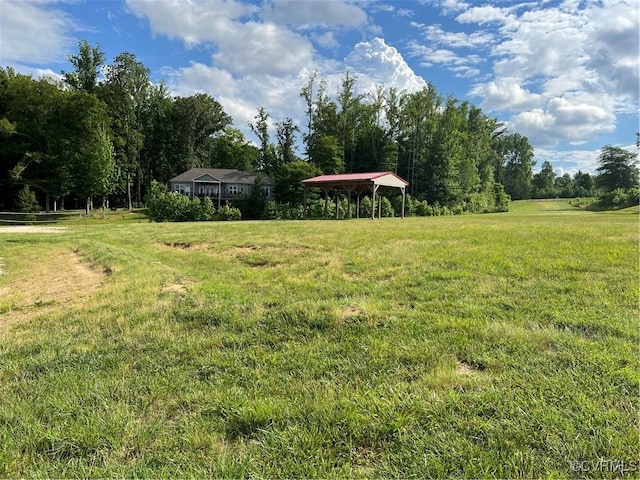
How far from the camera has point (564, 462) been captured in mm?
1944

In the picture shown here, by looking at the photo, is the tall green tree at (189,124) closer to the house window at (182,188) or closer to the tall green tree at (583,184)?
the house window at (182,188)

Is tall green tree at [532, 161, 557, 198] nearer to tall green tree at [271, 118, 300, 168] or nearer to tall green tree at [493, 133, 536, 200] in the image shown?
tall green tree at [493, 133, 536, 200]

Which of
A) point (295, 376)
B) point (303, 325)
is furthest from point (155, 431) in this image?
point (303, 325)

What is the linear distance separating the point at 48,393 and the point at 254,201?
35717 mm

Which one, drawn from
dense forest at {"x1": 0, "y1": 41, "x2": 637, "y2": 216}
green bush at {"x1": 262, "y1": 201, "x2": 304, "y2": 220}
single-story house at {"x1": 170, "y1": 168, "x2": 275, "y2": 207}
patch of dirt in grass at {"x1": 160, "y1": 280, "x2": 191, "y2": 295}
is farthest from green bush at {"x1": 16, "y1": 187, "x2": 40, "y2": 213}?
patch of dirt in grass at {"x1": 160, "y1": 280, "x2": 191, "y2": 295}

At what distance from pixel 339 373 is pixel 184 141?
5394 centimetres

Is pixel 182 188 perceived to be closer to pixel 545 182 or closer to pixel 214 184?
pixel 214 184

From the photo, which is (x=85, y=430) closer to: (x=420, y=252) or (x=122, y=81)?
(x=420, y=252)

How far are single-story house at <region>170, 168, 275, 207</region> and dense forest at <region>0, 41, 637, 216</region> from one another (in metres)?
3.24

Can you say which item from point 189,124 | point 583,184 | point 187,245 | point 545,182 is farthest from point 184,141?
point 583,184

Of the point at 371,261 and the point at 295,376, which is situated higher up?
the point at 371,261

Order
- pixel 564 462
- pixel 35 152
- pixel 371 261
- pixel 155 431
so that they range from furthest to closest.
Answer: pixel 35 152
pixel 371 261
pixel 155 431
pixel 564 462

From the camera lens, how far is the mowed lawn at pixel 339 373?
2113mm

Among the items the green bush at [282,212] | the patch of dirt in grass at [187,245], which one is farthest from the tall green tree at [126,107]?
the patch of dirt in grass at [187,245]
